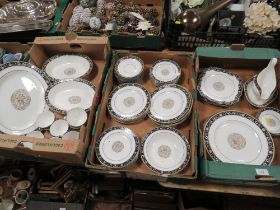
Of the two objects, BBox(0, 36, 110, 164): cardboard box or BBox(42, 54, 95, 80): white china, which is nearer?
BBox(0, 36, 110, 164): cardboard box

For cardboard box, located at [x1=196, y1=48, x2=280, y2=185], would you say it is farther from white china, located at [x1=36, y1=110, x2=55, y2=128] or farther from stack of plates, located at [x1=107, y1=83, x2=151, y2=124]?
white china, located at [x1=36, y1=110, x2=55, y2=128]

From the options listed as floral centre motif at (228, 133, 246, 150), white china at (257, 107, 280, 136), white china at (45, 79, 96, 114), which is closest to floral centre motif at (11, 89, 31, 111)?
white china at (45, 79, 96, 114)

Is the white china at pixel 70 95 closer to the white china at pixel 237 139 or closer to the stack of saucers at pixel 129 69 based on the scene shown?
the stack of saucers at pixel 129 69

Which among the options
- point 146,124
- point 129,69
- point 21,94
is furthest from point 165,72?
point 21,94

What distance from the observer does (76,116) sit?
4.08 ft

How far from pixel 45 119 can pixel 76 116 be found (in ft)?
0.51

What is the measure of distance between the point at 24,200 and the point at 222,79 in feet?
4.07

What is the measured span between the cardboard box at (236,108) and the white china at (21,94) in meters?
0.80

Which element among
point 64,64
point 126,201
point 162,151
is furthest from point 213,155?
point 64,64

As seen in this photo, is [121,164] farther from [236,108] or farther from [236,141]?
[236,108]

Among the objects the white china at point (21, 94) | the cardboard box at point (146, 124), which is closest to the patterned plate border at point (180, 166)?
the cardboard box at point (146, 124)

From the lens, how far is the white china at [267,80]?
1227 millimetres

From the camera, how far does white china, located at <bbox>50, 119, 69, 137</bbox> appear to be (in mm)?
1246

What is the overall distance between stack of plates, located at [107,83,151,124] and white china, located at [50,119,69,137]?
0.23 m
